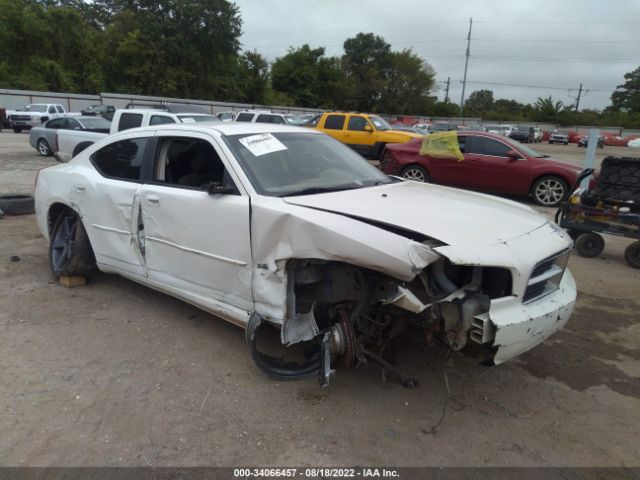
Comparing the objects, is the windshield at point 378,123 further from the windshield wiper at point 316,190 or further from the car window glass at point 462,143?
the windshield wiper at point 316,190

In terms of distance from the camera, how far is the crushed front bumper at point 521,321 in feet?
8.24

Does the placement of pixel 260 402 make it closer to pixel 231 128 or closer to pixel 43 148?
pixel 231 128

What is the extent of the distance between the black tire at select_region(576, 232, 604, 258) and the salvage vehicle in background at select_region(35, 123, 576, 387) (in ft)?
11.8

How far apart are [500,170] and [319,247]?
8.55 meters

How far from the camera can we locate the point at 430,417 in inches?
110

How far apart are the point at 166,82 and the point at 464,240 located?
48066 mm

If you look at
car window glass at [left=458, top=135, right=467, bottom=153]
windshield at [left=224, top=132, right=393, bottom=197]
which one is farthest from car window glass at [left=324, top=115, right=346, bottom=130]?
windshield at [left=224, top=132, right=393, bottom=197]

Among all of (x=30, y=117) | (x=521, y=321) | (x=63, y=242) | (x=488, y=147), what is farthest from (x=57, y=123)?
(x=521, y=321)

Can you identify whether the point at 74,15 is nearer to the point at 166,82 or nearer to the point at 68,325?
the point at 166,82

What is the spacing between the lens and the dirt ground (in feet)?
8.14

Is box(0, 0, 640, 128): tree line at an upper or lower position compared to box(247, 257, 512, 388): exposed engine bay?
upper

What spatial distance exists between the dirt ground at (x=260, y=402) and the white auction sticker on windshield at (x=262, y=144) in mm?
1470

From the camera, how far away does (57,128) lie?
50.4 feet

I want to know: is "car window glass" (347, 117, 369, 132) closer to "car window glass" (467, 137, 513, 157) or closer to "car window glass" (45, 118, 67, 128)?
"car window glass" (467, 137, 513, 157)
